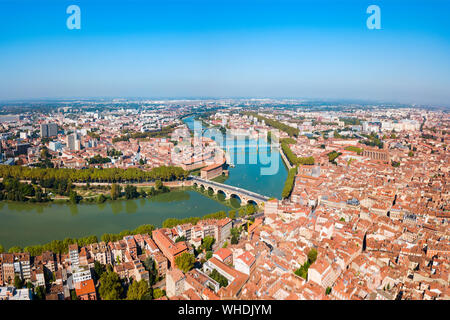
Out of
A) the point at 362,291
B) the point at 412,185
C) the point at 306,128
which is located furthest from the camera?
the point at 306,128

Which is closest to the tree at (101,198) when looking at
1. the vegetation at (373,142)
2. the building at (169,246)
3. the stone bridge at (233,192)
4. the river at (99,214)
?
the river at (99,214)

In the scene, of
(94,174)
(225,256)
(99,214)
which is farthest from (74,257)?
(94,174)

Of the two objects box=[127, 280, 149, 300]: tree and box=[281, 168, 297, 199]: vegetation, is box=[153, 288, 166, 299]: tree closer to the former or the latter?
box=[127, 280, 149, 300]: tree

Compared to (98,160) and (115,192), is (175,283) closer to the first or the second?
(115,192)

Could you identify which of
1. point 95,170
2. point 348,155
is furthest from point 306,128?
point 95,170
